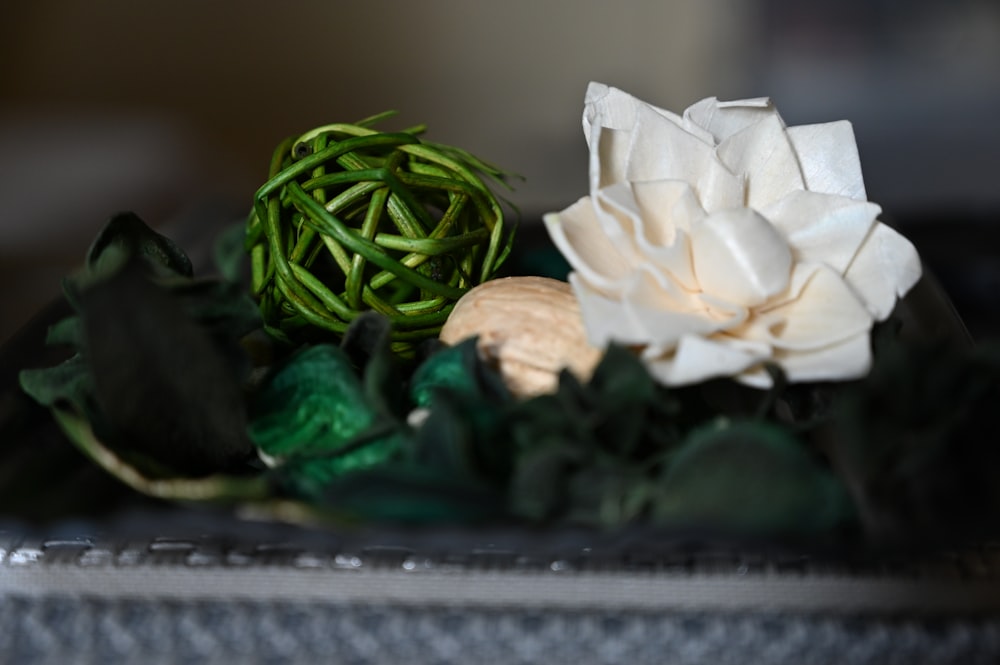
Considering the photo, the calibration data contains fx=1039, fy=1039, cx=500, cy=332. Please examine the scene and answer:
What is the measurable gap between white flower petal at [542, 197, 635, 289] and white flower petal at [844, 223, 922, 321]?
58 mm

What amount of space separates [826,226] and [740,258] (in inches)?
1.3

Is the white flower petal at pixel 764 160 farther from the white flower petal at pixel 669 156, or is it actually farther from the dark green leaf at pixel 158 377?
the dark green leaf at pixel 158 377

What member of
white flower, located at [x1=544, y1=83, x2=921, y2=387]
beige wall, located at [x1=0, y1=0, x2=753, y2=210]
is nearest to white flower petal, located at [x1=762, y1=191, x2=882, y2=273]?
white flower, located at [x1=544, y1=83, x2=921, y2=387]

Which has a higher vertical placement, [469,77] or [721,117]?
[721,117]

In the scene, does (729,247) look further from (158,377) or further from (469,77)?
(469,77)

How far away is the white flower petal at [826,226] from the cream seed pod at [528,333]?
0.19ft

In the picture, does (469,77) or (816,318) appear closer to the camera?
(816,318)

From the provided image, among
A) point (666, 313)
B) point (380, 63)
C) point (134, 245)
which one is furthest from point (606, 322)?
point (380, 63)

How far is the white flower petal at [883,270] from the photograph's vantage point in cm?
25

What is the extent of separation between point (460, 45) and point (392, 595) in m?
1.09

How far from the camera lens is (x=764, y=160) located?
273 mm

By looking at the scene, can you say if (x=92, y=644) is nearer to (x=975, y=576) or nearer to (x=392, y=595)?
(x=392, y=595)

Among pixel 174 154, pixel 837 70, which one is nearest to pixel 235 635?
pixel 174 154

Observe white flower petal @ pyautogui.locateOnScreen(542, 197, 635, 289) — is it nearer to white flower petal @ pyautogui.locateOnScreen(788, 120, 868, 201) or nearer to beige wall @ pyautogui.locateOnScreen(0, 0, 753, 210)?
white flower petal @ pyautogui.locateOnScreen(788, 120, 868, 201)
